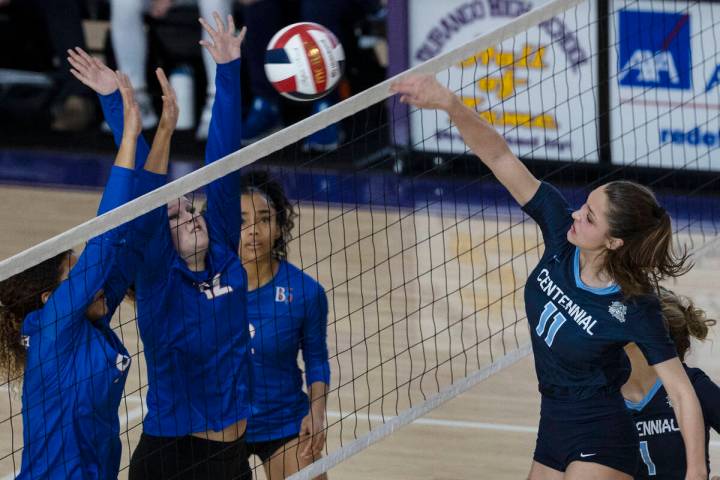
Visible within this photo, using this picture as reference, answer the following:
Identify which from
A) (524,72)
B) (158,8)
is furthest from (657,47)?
(158,8)

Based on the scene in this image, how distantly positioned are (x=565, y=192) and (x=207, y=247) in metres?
6.47

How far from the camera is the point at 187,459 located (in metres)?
5.59

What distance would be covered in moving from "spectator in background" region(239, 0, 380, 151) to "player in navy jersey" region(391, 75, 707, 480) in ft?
23.3

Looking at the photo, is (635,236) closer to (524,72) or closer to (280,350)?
(280,350)

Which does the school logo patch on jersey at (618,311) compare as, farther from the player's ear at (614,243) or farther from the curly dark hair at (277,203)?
the curly dark hair at (277,203)

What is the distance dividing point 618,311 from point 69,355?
1.84m

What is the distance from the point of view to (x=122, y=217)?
5.14 m

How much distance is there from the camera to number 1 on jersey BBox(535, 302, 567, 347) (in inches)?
205

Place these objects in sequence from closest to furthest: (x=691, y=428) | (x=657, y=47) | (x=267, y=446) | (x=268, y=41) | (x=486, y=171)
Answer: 1. (x=691, y=428)
2. (x=267, y=446)
3. (x=657, y=47)
4. (x=486, y=171)
5. (x=268, y=41)

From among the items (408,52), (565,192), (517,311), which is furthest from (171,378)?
(408,52)

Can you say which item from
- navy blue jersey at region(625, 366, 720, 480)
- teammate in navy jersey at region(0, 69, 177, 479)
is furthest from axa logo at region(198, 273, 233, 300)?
navy blue jersey at region(625, 366, 720, 480)

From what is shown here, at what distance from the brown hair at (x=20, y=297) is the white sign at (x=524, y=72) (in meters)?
6.75

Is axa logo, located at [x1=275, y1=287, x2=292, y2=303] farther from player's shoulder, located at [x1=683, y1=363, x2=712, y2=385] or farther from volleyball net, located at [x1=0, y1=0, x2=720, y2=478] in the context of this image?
volleyball net, located at [x1=0, y1=0, x2=720, y2=478]

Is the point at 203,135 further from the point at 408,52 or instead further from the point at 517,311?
the point at 517,311
